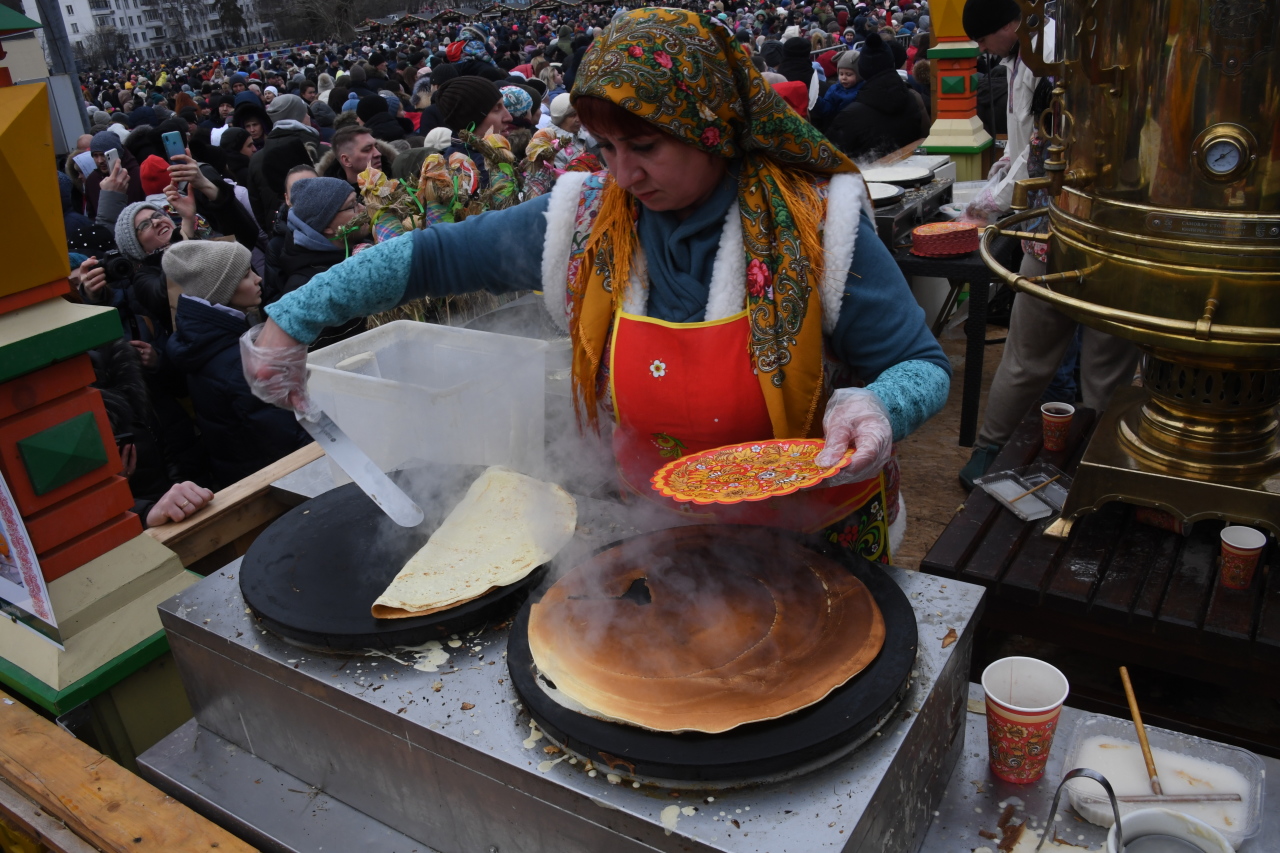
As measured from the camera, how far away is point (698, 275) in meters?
1.71

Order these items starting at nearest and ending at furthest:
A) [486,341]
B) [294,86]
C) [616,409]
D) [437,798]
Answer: [437,798], [616,409], [486,341], [294,86]

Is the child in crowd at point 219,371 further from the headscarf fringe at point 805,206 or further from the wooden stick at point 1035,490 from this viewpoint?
the wooden stick at point 1035,490

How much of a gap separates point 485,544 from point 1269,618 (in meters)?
1.72

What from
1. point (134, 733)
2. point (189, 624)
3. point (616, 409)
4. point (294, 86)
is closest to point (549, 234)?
point (616, 409)

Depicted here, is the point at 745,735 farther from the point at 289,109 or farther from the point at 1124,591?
the point at 289,109

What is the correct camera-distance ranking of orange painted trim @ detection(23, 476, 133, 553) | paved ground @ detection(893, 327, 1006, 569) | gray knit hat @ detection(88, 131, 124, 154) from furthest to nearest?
gray knit hat @ detection(88, 131, 124, 154) → paved ground @ detection(893, 327, 1006, 569) → orange painted trim @ detection(23, 476, 133, 553)

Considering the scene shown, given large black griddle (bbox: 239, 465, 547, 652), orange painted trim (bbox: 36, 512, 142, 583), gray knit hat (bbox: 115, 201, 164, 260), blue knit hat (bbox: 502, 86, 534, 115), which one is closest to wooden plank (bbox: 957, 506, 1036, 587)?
large black griddle (bbox: 239, 465, 547, 652)

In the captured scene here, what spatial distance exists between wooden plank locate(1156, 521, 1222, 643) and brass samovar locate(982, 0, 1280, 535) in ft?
0.33

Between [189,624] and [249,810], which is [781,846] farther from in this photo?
[189,624]

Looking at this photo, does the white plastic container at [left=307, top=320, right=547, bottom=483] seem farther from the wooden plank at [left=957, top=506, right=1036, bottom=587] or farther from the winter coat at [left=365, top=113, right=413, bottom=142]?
the winter coat at [left=365, top=113, right=413, bottom=142]

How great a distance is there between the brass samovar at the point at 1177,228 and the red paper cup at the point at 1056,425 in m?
0.41

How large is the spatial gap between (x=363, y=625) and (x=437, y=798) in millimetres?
279

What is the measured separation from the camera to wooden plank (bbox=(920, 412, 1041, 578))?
7.46ft

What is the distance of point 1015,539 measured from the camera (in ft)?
7.65
